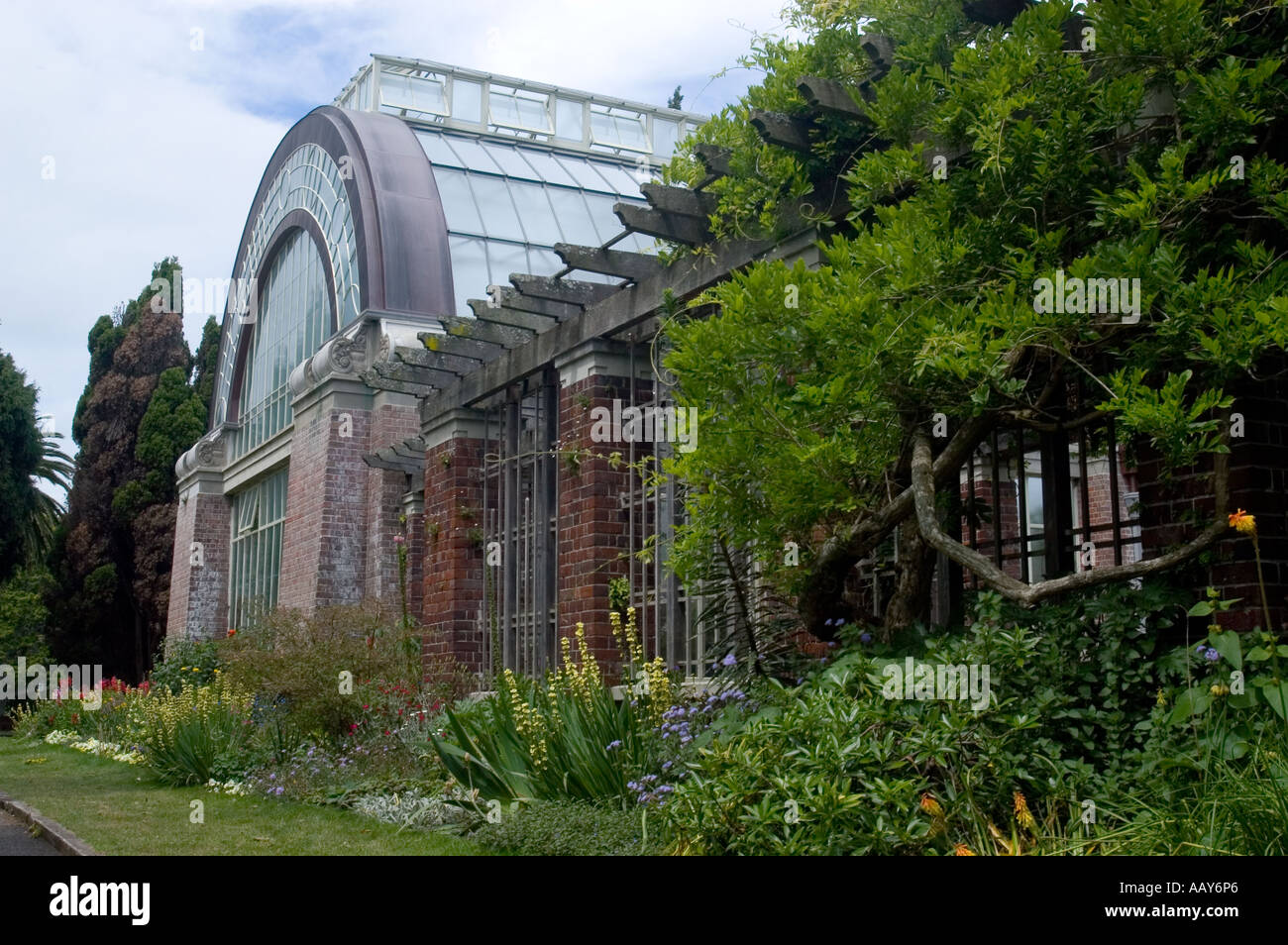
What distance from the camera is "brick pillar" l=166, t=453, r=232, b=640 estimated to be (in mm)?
23625

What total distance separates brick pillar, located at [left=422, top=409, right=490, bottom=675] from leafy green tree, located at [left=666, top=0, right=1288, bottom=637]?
553cm

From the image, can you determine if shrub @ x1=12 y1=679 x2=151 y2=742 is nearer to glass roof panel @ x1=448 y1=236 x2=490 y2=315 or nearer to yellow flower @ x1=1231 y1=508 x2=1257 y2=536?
glass roof panel @ x1=448 y1=236 x2=490 y2=315

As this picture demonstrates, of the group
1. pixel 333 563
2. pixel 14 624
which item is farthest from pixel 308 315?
pixel 14 624

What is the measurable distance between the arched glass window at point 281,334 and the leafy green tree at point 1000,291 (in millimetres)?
15147

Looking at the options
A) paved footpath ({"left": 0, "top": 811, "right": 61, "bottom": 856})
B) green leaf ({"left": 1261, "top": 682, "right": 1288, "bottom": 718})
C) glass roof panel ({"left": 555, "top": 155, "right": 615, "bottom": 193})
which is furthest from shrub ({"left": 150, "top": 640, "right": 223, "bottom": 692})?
green leaf ({"left": 1261, "top": 682, "right": 1288, "bottom": 718})

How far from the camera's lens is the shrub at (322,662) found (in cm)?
1062

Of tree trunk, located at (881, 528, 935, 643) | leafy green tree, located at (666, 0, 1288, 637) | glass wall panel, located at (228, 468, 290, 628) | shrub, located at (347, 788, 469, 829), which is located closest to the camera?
leafy green tree, located at (666, 0, 1288, 637)

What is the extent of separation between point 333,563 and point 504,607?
6899 millimetres

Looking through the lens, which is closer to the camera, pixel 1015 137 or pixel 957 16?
pixel 1015 137

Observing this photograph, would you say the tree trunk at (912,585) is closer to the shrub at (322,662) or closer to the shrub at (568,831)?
the shrub at (568,831)

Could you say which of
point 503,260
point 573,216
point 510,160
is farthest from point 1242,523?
point 510,160

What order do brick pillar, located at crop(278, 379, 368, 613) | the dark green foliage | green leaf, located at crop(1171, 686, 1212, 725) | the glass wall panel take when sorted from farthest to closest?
the dark green foliage
the glass wall panel
brick pillar, located at crop(278, 379, 368, 613)
green leaf, located at crop(1171, 686, 1212, 725)
